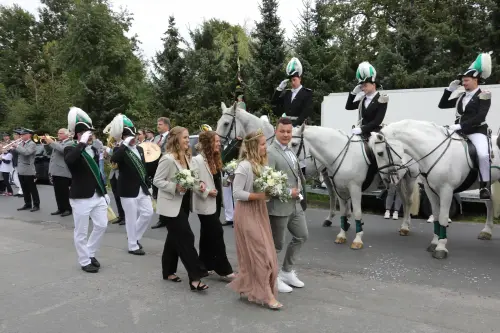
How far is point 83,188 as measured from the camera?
588 cm

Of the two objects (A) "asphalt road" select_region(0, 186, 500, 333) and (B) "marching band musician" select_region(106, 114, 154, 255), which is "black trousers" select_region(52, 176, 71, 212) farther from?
(B) "marching band musician" select_region(106, 114, 154, 255)

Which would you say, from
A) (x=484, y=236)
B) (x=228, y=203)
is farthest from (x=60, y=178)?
(x=484, y=236)

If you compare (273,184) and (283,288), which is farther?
(283,288)

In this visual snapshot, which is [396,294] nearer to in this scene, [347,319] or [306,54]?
[347,319]

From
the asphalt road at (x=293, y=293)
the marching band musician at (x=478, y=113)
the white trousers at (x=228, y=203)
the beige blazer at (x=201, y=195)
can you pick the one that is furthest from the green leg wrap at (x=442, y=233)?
Result: the white trousers at (x=228, y=203)

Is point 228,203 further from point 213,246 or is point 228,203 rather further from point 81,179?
point 81,179

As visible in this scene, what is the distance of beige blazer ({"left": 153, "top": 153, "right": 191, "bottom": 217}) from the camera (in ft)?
17.0

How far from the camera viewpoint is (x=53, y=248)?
7527mm

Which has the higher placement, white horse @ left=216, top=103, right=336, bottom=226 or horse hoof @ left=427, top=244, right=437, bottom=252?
white horse @ left=216, top=103, right=336, bottom=226

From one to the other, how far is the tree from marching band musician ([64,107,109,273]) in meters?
12.4

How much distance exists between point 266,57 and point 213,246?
1400cm

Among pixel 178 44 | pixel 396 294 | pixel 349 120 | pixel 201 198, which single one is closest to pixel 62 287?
pixel 201 198

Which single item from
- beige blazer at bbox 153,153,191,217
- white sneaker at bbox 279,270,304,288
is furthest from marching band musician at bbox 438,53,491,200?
beige blazer at bbox 153,153,191,217

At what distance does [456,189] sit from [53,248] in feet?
23.1
